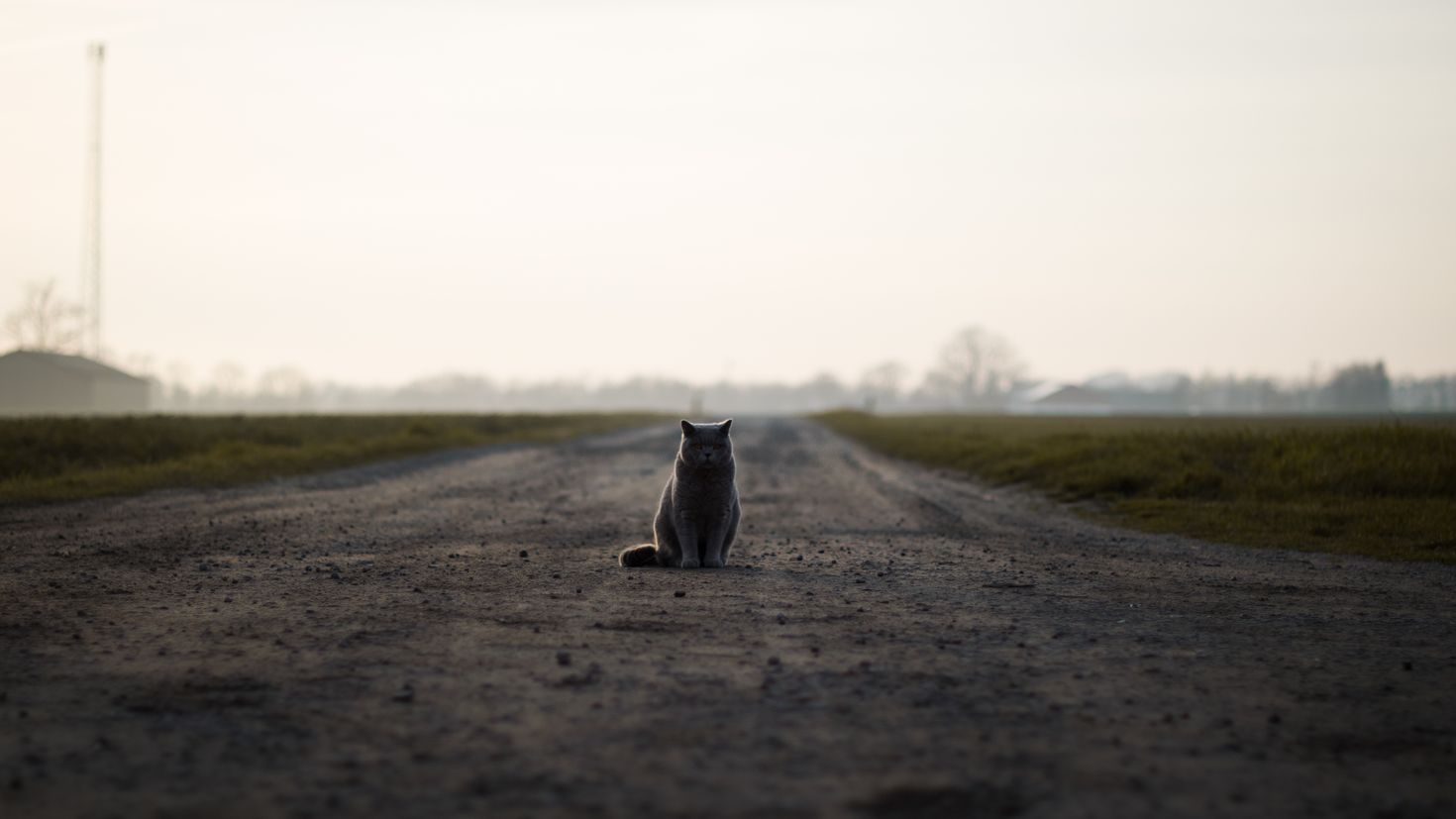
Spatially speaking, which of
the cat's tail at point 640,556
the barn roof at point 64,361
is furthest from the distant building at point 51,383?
the cat's tail at point 640,556

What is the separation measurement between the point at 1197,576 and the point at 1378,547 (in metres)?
3.60

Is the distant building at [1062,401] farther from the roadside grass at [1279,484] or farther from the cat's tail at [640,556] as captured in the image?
the cat's tail at [640,556]

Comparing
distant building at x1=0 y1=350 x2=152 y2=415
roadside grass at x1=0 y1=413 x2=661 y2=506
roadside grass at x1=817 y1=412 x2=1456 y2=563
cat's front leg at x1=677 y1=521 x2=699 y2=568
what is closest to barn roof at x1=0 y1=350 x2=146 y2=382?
distant building at x1=0 y1=350 x2=152 y2=415

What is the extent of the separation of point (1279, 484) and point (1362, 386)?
181164mm

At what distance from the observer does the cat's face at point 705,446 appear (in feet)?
30.2

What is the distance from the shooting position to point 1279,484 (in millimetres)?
16250

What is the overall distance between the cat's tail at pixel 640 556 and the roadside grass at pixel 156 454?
33.0ft

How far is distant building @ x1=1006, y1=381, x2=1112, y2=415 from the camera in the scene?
165 metres

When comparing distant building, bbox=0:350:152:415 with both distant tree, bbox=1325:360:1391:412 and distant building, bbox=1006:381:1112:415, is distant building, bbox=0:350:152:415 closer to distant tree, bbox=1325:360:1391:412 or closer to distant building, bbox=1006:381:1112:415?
distant building, bbox=1006:381:1112:415

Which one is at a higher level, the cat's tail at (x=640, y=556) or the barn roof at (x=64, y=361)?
the barn roof at (x=64, y=361)

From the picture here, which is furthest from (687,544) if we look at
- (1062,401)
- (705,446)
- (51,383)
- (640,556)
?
(1062,401)

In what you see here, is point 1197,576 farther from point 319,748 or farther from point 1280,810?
point 319,748

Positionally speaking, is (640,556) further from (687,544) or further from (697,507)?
(697,507)

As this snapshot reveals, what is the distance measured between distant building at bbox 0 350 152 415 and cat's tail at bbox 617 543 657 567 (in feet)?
236
